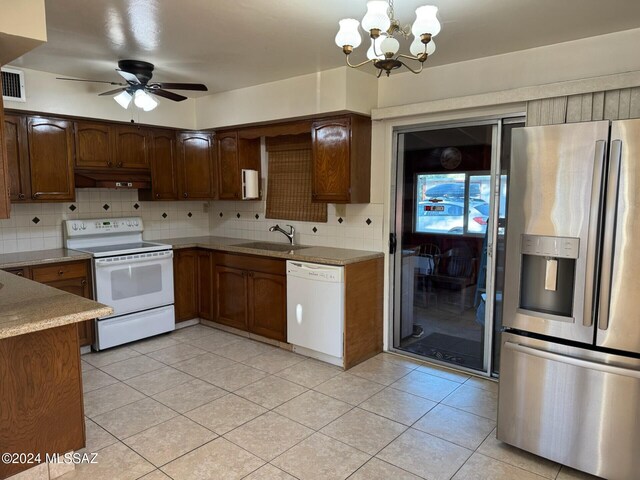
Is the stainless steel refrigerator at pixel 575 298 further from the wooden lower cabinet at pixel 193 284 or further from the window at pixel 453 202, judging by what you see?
the wooden lower cabinet at pixel 193 284

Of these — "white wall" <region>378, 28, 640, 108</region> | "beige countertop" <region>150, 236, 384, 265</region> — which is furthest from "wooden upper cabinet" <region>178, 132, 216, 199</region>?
"white wall" <region>378, 28, 640, 108</region>

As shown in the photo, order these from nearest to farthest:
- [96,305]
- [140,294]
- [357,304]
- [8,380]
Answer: [8,380], [96,305], [357,304], [140,294]

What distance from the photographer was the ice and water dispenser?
2.29 m

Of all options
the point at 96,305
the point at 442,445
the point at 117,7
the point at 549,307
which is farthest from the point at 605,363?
the point at 117,7

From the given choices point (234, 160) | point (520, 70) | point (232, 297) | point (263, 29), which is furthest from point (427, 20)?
point (232, 297)

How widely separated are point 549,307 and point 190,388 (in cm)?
257

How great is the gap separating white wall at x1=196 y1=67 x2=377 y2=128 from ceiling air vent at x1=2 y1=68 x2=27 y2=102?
172 cm

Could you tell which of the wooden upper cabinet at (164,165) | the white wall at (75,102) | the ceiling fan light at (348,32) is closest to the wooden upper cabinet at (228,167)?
the wooden upper cabinet at (164,165)

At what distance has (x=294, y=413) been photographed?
3.00 m

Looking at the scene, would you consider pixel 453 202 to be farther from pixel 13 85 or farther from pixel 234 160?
pixel 13 85

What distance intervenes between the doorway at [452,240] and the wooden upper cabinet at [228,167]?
1.85m

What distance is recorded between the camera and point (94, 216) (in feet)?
15.2

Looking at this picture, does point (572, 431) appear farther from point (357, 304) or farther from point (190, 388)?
point (190, 388)

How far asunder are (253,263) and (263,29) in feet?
7.23
